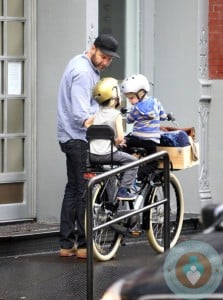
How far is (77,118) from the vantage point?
9.80m

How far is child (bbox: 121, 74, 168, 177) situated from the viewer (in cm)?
1000

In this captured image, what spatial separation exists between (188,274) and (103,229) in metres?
4.84

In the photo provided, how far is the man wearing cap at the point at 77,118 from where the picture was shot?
32.2ft

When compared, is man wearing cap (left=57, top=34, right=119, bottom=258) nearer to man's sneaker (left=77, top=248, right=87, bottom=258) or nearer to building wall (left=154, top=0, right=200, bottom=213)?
man's sneaker (left=77, top=248, right=87, bottom=258)

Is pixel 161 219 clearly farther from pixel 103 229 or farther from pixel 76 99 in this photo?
pixel 76 99

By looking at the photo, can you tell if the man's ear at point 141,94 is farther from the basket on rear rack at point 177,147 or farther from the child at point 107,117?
the basket on rear rack at point 177,147

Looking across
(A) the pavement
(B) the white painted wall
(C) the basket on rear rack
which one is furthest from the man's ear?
(B) the white painted wall

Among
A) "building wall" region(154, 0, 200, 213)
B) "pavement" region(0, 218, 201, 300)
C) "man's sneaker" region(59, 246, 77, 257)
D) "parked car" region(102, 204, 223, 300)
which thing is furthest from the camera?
"building wall" region(154, 0, 200, 213)

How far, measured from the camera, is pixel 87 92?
32.2 ft

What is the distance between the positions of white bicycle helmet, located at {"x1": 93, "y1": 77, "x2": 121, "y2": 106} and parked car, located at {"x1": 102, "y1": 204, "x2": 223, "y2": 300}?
4.50m

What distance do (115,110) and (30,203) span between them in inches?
81.3

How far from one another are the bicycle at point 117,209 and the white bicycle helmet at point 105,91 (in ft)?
0.87

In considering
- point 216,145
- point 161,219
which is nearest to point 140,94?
point 161,219

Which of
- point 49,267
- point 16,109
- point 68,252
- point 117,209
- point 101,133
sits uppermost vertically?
point 16,109
